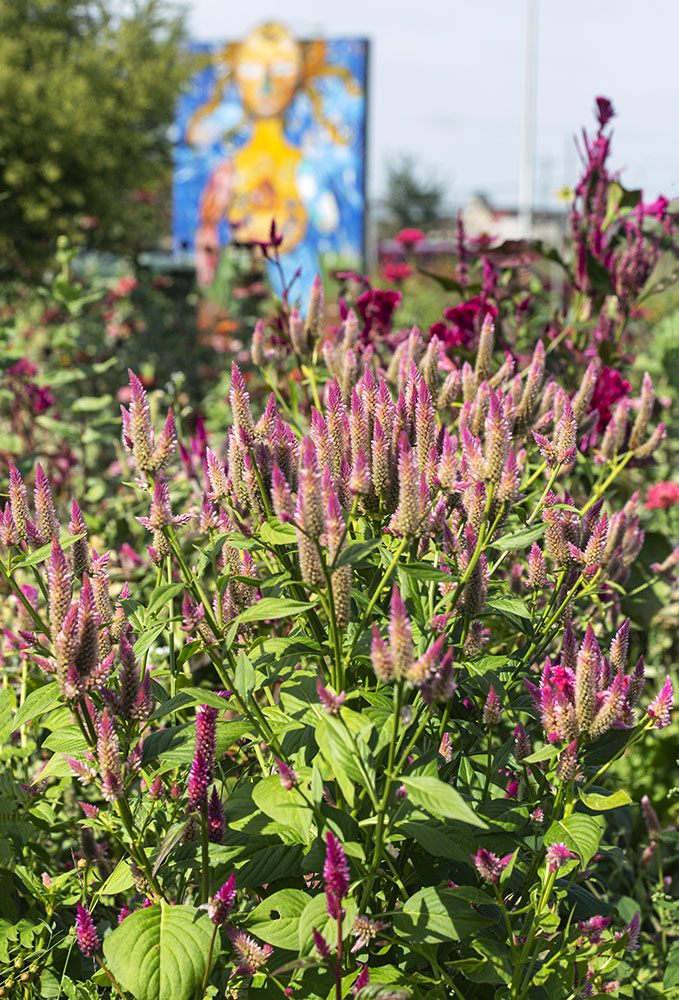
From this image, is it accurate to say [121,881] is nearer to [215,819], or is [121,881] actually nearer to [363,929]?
[215,819]

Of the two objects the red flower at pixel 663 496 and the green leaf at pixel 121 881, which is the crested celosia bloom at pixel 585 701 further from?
the red flower at pixel 663 496

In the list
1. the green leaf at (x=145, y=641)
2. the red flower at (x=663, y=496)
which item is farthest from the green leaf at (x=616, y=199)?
the green leaf at (x=145, y=641)

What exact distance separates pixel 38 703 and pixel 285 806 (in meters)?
0.39

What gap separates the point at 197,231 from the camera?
18422 mm

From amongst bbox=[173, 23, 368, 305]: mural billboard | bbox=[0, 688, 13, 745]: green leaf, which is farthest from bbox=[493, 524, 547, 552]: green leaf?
bbox=[173, 23, 368, 305]: mural billboard

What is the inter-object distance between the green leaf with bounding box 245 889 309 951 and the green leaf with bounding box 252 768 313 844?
118 mm

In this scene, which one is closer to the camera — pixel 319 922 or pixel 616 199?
pixel 319 922

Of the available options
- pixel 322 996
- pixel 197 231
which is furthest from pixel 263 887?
pixel 197 231

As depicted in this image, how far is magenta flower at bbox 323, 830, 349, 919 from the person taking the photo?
114 cm

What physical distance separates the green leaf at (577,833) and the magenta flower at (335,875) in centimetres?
38

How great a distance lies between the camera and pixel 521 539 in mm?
1425

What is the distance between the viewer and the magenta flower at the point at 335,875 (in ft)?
3.74

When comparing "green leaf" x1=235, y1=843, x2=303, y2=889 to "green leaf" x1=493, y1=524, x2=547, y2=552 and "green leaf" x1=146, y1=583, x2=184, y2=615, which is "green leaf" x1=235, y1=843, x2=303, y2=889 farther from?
"green leaf" x1=493, y1=524, x2=547, y2=552

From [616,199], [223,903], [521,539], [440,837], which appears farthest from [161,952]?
→ [616,199]
